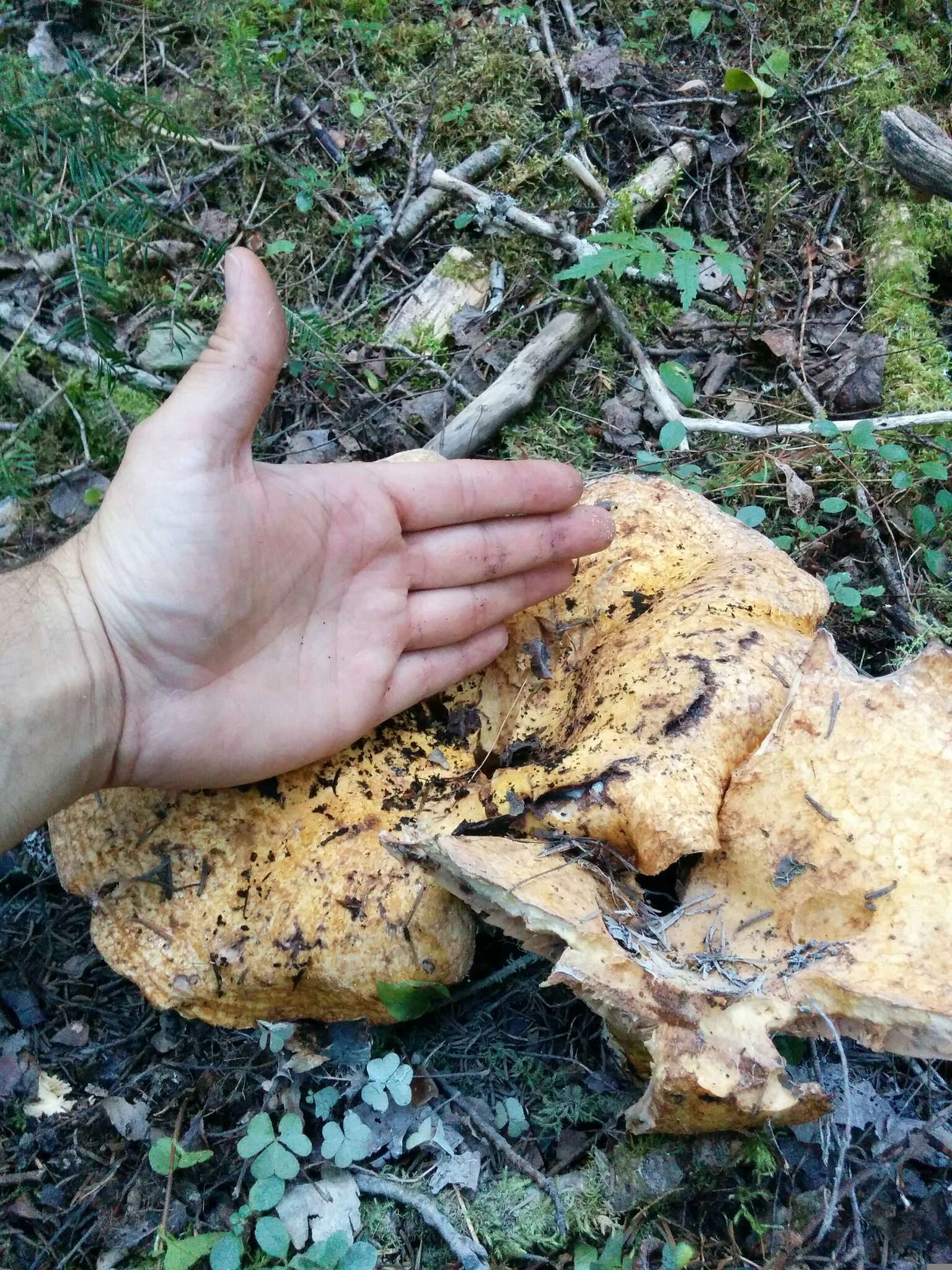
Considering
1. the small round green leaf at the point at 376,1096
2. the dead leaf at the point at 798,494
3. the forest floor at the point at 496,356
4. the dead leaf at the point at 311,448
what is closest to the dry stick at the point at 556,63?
the forest floor at the point at 496,356

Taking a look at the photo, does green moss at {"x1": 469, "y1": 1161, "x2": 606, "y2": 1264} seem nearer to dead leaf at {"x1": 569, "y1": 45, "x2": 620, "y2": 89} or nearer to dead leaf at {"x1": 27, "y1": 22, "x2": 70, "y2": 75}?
dead leaf at {"x1": 569, "y1": 45, "x2": 620, "y2": 89}

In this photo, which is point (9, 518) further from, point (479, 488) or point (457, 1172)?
point (457, 1172)

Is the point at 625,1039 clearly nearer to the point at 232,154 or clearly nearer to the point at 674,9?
the point at 232,154

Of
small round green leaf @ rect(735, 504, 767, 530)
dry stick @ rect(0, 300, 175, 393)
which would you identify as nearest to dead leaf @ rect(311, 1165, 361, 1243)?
small round green leaf @ rect(735, 504, 767, 530)

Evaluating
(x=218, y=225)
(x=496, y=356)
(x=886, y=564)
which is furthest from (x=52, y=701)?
(x=218, y=225)

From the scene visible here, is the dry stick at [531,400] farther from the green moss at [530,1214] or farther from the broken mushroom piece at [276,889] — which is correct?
the green moss at [530,1214]

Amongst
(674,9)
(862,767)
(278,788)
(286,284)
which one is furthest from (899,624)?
(674,9)
